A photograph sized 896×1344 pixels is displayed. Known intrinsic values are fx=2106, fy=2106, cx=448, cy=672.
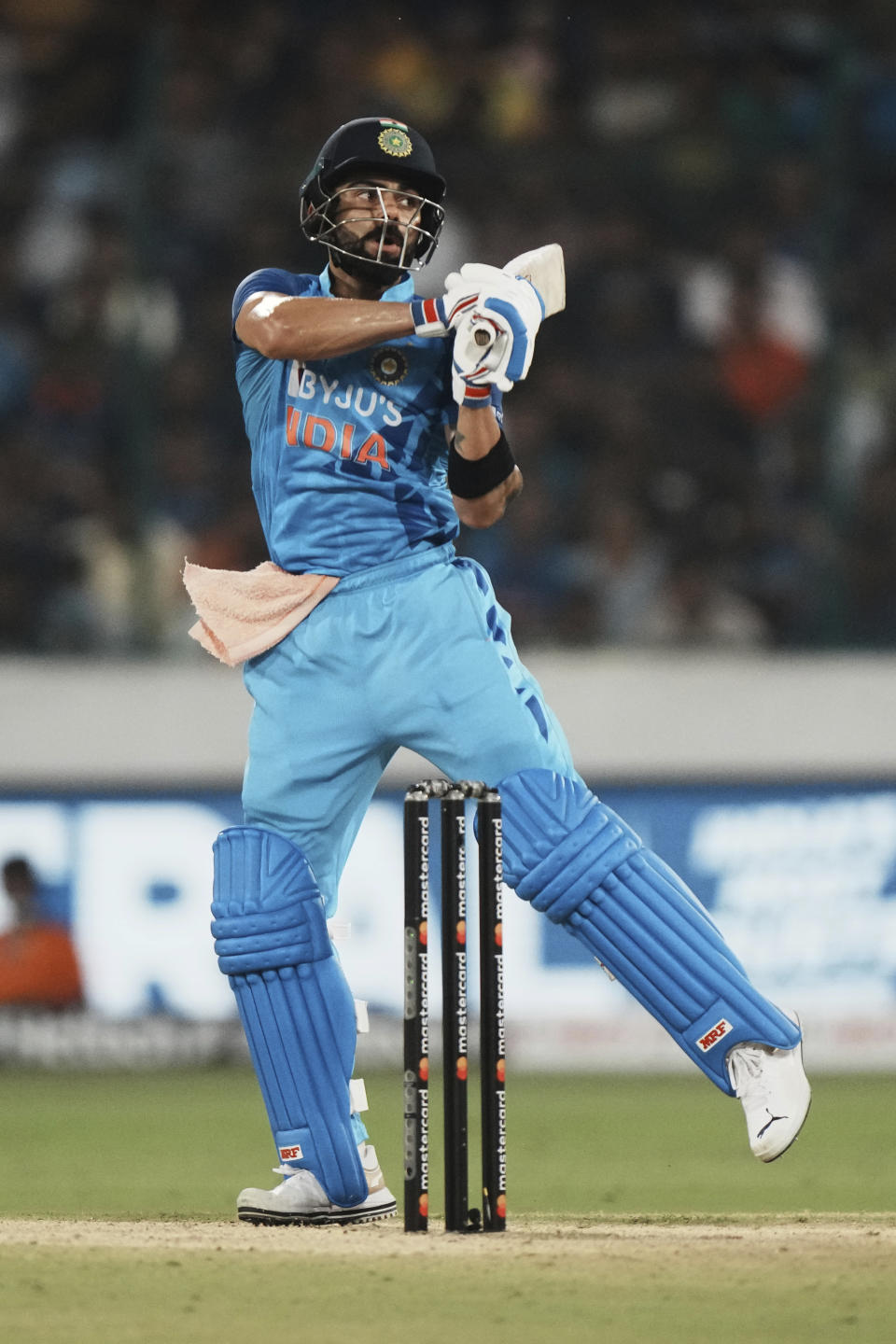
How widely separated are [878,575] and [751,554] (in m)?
0.58

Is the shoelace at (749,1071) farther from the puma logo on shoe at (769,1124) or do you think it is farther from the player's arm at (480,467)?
the player's arm at (480,467)

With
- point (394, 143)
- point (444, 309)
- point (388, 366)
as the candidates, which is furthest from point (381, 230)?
point (444, 309)

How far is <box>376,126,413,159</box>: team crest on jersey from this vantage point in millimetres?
4375

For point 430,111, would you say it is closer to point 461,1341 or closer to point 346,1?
point 346,1

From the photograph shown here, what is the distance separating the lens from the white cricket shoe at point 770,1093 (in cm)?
404

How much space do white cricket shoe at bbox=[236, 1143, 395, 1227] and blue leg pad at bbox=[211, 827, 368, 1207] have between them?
34 millimetres

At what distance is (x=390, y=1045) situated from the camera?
31.3 feet

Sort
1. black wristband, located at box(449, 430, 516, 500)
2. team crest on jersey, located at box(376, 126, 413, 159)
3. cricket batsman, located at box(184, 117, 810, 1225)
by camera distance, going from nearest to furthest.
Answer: cricket batsman, located at box(184, 117, 810, 1225) → black wristband, located at box(449, 430, 516, 500) → team crest on jersey, located at box(376, 126, 413, 159)

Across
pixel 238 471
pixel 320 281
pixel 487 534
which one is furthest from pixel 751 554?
pixel 320 281

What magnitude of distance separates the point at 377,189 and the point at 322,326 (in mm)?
373

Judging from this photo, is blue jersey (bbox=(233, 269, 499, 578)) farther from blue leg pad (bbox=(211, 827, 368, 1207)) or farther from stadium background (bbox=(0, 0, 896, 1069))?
stadium background (bbox=(0, 0, 896, 1069))

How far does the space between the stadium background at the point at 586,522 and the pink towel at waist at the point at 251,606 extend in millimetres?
4800

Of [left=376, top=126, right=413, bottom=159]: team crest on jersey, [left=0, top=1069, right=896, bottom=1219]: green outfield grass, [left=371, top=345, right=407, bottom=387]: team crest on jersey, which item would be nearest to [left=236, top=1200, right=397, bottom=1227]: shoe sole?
[left=0, top=1069, right=896, bottom=1219]: green outfield grass

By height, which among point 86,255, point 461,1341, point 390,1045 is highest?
point 86,255
